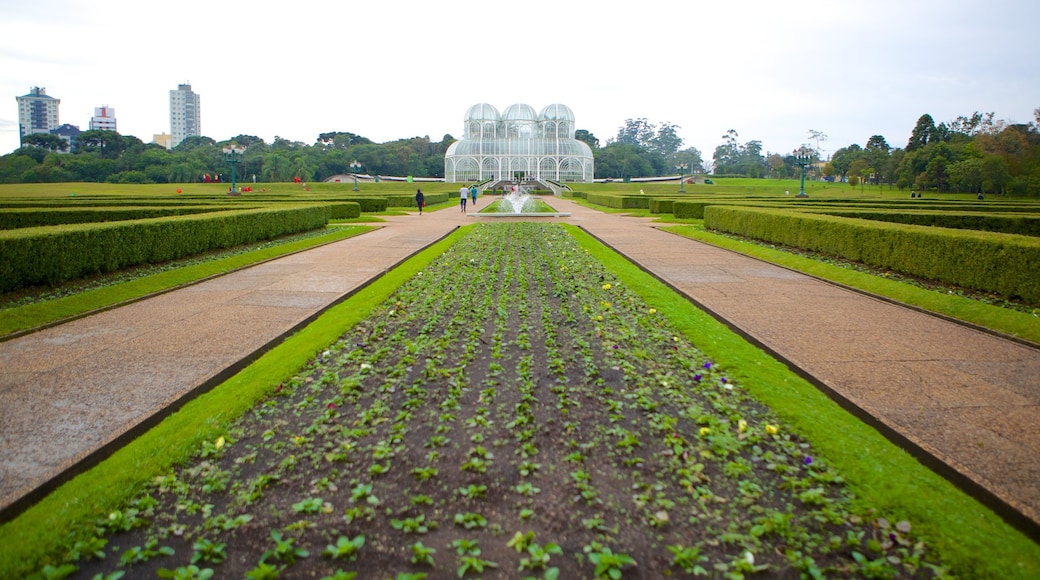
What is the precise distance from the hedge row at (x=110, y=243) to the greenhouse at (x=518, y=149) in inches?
2345

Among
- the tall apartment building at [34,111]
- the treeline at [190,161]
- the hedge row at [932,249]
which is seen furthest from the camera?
the tall apartment building at [34,111]

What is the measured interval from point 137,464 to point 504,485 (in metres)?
2.17

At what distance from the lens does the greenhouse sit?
74.4 metres

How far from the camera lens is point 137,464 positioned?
12.7ft

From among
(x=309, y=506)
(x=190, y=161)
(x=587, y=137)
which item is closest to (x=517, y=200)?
(x=190, y=161)

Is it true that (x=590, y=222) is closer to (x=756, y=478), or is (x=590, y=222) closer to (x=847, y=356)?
(x=847, y=356)

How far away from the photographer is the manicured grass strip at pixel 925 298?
7.27m

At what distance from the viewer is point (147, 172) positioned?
189ft

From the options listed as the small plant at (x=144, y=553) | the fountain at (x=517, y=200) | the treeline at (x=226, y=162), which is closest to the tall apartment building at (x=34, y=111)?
the treeline at (x=226, y=162)

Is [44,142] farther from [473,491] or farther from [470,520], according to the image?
[470,520]

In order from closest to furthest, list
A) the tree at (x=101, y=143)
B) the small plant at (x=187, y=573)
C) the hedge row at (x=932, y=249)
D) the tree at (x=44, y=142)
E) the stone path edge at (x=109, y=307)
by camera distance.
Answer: the small plant at (x=187, y=573) < the stone path edge at (x=109, y=307) < the hedge row at (x=932, y=249) < the tree at (x=101, y=143) < the tree at (x=44, y=142)

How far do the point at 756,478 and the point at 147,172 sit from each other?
6454cm

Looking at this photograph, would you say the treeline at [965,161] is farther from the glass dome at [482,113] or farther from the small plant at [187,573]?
the small plant at [187,573]

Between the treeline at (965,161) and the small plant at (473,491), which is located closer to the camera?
the small plant at (473,491)
